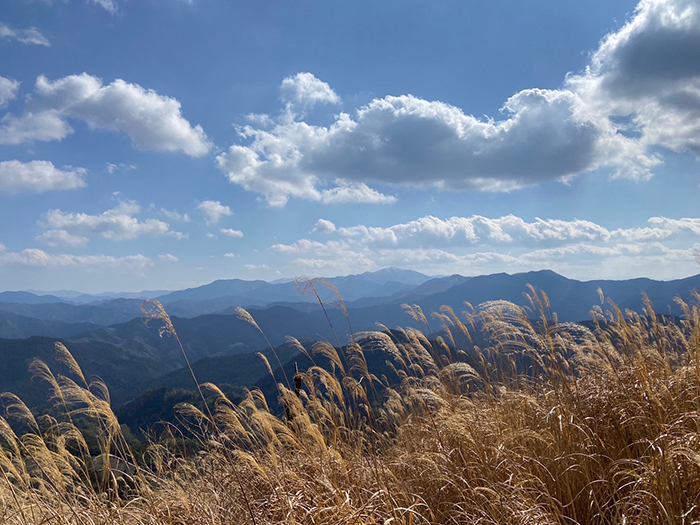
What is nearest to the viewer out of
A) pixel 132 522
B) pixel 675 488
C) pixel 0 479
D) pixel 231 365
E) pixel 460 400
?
pixel 675 488

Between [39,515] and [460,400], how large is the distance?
4.04m

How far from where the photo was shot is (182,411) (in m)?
3.90

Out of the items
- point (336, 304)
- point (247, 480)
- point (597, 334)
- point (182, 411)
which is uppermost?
point (336, 304)

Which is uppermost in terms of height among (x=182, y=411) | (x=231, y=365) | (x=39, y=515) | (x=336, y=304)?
(x=336, y=304)

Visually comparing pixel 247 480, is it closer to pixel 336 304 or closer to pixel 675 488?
pixel 336 304

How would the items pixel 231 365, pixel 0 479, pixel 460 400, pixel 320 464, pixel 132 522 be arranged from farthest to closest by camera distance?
pixel 231 365 < pixel 460 400 < pixel 0 479 < pixel 320 464 < pixel 132 522

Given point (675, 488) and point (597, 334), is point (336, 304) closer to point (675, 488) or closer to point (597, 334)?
point (675, 488)

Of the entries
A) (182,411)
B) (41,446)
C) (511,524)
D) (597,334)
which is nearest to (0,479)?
(41,446)

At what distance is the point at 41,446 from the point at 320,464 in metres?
3.09

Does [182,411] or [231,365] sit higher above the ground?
[182,411]

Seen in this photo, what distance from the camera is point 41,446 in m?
3.98

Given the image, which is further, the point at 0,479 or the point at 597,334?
the point at 597,334

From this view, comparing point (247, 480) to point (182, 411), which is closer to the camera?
point (247, 480)

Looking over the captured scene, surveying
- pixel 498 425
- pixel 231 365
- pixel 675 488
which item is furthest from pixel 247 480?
pixel 231 365
